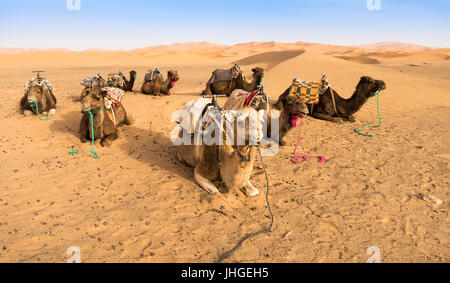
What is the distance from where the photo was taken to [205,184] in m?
4.41

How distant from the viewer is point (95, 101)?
574 cm

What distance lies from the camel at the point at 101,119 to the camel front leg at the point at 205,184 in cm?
293

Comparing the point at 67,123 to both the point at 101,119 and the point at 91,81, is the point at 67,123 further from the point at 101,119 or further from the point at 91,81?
the point at 101,119

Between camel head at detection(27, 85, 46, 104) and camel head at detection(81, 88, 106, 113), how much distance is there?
11.0 ft

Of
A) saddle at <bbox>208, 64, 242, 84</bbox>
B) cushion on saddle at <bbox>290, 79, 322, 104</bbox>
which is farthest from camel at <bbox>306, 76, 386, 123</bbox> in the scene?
saddle at <bbox>208, 64, 242, 84</bbox>

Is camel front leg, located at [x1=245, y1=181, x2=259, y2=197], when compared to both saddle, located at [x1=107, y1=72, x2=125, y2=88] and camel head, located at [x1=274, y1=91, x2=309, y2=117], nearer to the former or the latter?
camel head, located at [x1=274, y1=91, x2=309, y2=117]

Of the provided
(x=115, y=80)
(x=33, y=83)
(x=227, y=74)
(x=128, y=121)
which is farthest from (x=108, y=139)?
(x=227, y=74)

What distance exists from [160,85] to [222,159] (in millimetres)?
8614

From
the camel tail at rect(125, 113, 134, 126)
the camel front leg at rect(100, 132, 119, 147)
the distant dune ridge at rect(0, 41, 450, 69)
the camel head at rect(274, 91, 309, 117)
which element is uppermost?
the distant dune ridge at rect(0, 41, 450, 69)

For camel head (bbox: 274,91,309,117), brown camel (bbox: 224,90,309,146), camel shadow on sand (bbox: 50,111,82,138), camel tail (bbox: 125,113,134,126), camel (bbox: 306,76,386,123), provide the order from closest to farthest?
1. brown camel (bbox: 224,90,309,146)
2. camel head (bbox: 274,91,309,117)
3. camel shadow on sand (bbox: 50,111,82,138)
4. camel tail (bbox: 125,113,134,126)
5. camel (bbox: 306,76,386,123)

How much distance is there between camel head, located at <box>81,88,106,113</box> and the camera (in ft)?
18.0

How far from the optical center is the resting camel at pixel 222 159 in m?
3.63
